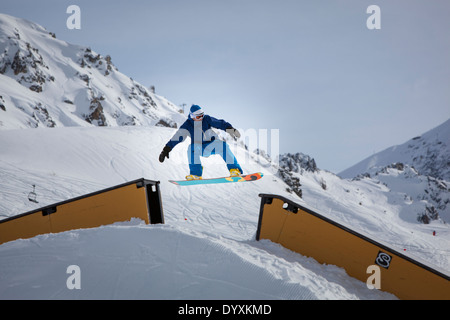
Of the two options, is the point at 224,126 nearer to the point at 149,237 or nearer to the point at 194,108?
the point at 194,108

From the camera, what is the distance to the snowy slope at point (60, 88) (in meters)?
49.5

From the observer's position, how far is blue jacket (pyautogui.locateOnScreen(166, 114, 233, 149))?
22.3 ft

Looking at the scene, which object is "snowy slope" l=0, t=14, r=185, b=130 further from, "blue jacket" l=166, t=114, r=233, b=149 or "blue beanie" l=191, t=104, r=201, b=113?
"blue beanie" l=191, t=104, r=201, b=113

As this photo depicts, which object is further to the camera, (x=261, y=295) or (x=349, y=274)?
(x=349, y=274)

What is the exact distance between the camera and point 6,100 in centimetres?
4547

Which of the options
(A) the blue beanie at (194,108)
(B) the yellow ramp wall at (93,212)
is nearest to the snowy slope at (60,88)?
(B) the yellow ramp wall at (93,212)

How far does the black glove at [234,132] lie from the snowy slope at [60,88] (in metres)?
40.5

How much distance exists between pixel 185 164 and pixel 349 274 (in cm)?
1550

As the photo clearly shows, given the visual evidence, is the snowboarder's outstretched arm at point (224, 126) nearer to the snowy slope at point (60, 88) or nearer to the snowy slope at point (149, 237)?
the snowy slope at point (149, 237)

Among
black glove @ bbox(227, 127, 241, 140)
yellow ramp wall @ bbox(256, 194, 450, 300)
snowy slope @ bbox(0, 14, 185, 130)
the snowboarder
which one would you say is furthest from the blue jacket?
snowy slope @ bbox(0, 14, 185, 130)

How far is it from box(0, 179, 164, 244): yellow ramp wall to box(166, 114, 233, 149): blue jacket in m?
1.51

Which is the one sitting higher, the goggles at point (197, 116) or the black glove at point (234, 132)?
the goggles at point (197, 116)

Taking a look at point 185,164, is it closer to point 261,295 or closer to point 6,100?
point 261,295
